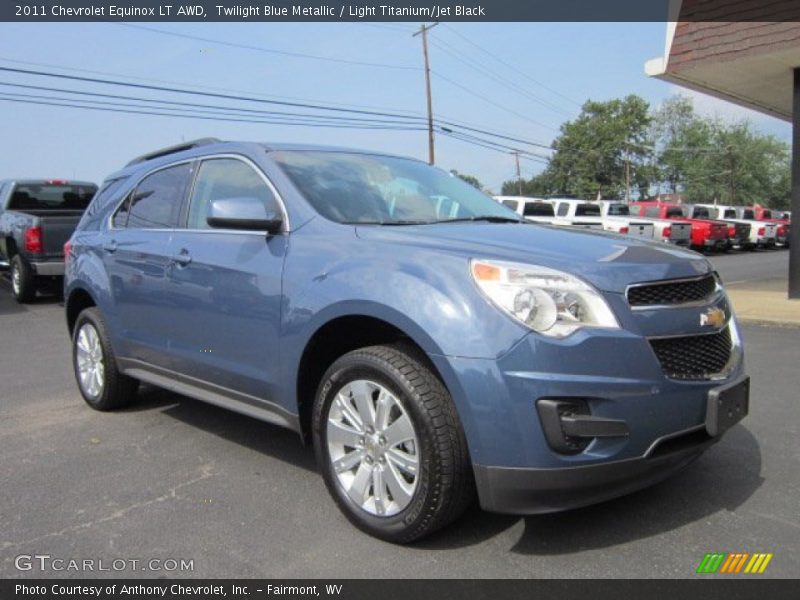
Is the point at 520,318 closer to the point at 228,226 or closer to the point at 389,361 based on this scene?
the point at 389,361

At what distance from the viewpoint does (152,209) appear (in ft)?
15.3

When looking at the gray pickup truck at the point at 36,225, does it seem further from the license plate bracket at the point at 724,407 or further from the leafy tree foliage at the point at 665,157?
the leafy tree foliage at the point at 665,157

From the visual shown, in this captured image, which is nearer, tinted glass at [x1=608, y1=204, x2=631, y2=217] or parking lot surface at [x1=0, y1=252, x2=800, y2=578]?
parking lot surface at [x1=0, y1=252, x2=800, y2=578]

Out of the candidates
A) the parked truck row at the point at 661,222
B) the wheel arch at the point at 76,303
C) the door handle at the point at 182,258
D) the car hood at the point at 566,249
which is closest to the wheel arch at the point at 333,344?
the car hood at the point at 566,249

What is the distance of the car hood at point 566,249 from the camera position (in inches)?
109

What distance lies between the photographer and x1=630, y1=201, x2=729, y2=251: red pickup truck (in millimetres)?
24375

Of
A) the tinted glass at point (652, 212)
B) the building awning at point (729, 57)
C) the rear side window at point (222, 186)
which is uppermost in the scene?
the building awning at point (729, 57)

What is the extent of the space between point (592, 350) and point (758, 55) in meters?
9.38

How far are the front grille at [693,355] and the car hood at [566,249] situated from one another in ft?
0.89

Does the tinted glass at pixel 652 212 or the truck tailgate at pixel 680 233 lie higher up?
the tinted glass at pixel 652 212

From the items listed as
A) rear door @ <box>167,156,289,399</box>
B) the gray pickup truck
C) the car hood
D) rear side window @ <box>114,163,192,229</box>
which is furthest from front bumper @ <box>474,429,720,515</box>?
the gray pickup truck

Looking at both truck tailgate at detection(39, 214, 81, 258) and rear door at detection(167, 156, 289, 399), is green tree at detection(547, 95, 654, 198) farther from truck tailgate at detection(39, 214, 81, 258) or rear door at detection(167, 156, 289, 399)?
rear door at detection(167, 156, 289, 399)

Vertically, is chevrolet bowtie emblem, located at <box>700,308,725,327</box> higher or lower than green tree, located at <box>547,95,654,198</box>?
lower

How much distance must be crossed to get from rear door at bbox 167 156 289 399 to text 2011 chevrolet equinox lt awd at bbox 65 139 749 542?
12mm
